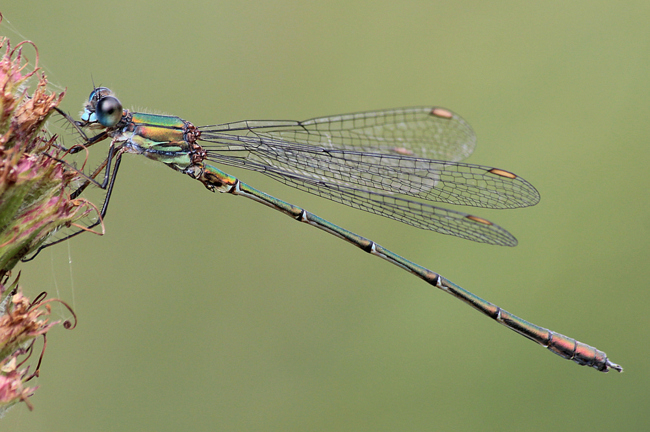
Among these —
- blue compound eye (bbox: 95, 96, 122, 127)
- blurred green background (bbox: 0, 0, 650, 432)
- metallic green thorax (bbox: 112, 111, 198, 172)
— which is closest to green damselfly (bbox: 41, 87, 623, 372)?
metallic green thorax (bbox: 112, 111, 198, 172)

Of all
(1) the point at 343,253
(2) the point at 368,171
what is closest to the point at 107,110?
(2) the point at 368,171

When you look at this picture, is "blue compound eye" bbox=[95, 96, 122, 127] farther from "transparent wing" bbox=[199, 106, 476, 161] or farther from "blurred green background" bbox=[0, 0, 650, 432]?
"blurred green background" bbox=[0, 0, 650, 432]

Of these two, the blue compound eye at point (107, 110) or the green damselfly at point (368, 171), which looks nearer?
the blue compound eye at point (107, 110)

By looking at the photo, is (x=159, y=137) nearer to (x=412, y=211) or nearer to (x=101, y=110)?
(x=101, y=110)

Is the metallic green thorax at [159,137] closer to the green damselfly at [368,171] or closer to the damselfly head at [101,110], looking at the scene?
the green damselfly at [368,171]

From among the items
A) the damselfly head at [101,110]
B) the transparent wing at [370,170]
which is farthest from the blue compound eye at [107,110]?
the transparent wing at [370,170]

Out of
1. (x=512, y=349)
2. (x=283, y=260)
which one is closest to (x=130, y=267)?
(x=283, y=260)
